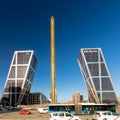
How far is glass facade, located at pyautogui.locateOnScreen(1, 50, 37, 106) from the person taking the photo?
630 feet

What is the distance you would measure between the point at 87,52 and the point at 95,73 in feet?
57.2

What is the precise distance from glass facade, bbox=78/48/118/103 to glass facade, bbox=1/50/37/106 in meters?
44.9

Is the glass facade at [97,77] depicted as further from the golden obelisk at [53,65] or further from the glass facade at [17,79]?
the golden obelisk at [53,65]

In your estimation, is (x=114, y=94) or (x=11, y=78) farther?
(x=11, y=78)

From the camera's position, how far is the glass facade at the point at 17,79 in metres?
192

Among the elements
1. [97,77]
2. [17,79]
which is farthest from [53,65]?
[17,79]

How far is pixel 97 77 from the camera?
182 metres

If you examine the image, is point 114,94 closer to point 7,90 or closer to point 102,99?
point 102,99

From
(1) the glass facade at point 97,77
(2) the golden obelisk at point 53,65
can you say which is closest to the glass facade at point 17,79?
(1) the glass facade at point 97,77

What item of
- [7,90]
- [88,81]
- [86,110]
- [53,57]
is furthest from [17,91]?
[86,110]

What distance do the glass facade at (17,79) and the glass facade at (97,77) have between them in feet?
147

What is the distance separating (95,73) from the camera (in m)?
181

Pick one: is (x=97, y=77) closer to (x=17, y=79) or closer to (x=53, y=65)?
(x=17, y=79)

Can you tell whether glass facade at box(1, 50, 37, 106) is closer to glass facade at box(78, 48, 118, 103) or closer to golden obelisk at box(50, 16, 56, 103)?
glass facade at box(78, 48, 118, 103)
